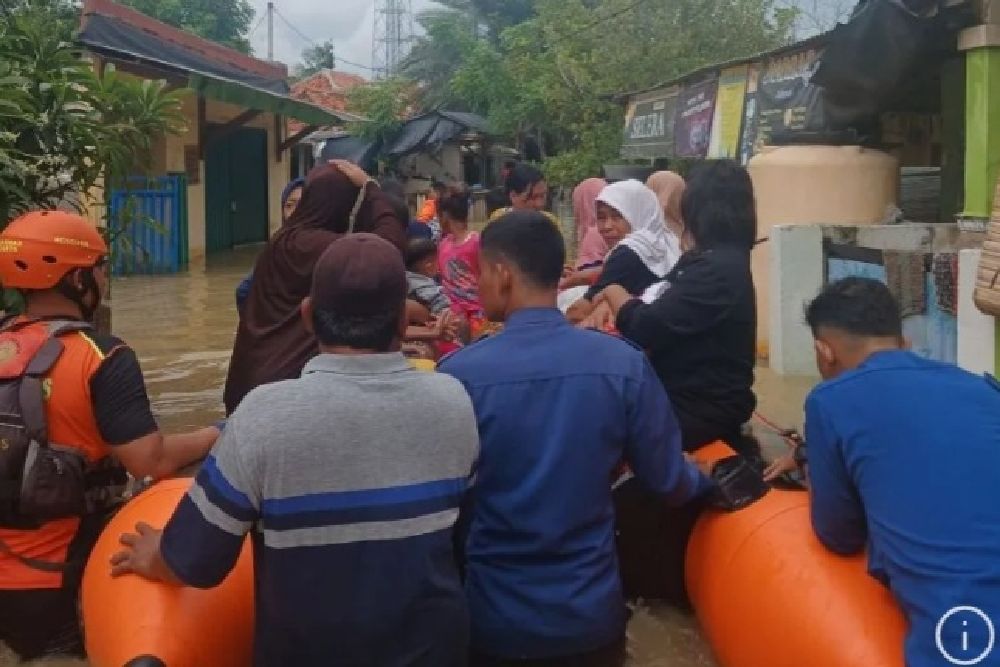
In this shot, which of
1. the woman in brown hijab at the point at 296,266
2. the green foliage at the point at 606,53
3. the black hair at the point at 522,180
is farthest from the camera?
the green foliage at the point at 606,53

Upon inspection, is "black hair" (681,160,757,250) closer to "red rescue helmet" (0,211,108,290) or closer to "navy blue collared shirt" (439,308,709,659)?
"navy blue collared shirt" (439,308,709,659)

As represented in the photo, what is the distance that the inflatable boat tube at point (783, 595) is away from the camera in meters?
2.57

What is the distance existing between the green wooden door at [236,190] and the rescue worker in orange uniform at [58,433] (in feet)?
53.0

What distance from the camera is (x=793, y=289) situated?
26.0 ft

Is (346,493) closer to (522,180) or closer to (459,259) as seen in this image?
(459,259)

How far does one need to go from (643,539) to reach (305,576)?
1754 millimetres

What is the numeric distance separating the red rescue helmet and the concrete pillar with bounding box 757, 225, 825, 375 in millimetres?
5641

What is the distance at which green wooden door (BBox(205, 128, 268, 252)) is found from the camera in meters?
19.4

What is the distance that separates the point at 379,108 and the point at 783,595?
2712 cm

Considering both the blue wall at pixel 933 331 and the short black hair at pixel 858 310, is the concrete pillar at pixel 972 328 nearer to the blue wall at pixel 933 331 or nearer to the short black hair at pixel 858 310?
the blue wall at pixel 933 331

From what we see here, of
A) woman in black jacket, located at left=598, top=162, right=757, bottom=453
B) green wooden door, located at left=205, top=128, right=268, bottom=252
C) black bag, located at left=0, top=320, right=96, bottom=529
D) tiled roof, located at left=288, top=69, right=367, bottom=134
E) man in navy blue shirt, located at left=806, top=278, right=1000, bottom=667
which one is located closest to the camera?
man in navy blue shirt, located at left=806, top=278, right=1000, bottom=667

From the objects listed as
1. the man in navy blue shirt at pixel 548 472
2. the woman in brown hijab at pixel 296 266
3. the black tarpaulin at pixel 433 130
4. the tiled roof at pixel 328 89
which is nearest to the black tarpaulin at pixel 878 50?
the woman in brown hijab at pixel 296 266

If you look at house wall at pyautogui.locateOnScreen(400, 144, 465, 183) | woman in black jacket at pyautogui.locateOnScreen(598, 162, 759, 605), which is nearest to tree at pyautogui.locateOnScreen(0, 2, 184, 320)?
woman in black jacket at pyautogui.locateOnScreen(598, 162, 759, 605)

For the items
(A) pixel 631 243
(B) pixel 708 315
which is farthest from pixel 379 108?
(B) pixel 708 315
